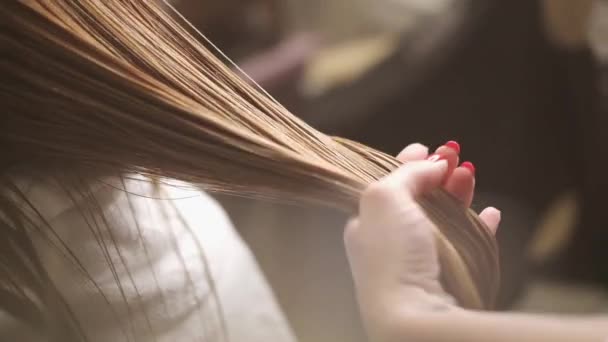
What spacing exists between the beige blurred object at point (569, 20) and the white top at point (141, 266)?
486 millimetres

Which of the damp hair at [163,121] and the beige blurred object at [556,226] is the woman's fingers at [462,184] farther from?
the beige blurred object at [556,226]

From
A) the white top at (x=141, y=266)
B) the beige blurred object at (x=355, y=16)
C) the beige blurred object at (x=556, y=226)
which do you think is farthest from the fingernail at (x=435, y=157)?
the beige blurred object at (x=355, y=16)

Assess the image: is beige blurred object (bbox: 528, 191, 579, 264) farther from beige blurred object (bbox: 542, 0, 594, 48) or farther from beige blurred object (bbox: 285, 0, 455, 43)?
beige blurred object (bbox: 285, 0, 455, 43)

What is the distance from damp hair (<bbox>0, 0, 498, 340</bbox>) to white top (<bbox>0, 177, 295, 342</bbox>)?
0.03m

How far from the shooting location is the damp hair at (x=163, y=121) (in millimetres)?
397

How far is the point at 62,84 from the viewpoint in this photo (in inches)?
16.0

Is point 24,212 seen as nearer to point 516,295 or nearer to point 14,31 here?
point 14,31

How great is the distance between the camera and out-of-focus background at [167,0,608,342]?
19.4 inches

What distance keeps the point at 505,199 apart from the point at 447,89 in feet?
0.88

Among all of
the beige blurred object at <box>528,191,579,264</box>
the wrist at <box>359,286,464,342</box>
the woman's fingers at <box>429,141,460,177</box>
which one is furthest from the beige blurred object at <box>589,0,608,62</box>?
the wrist at <box>359,286,464,342</box>

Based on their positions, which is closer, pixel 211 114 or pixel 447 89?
pixel 211 114

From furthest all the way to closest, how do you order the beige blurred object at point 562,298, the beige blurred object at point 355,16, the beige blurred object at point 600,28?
the beige blurred object at point 355,16 → the beige blurred object at point 600,28 → the beige blurred object at point 562,298

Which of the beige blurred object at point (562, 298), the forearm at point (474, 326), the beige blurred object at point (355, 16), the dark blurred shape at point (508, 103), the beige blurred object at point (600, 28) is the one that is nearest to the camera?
the forearm at point (474, 326)

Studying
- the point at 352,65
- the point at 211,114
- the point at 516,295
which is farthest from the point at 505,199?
the point at 352,65
